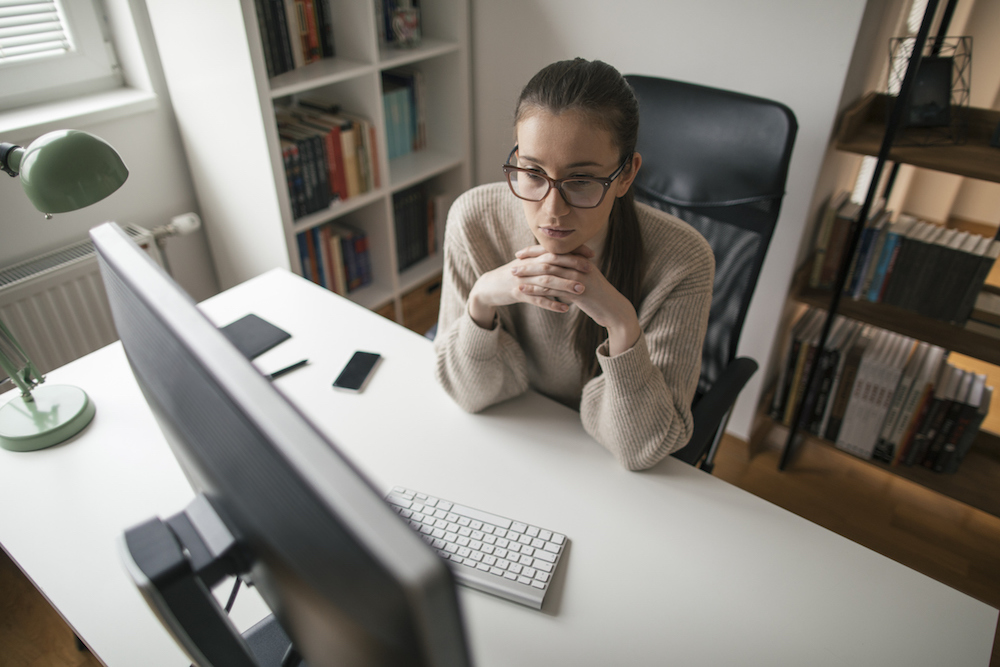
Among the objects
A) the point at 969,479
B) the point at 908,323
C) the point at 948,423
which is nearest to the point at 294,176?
the point at 908,323

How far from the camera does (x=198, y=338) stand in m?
0.48

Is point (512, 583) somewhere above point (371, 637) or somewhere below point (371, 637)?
below

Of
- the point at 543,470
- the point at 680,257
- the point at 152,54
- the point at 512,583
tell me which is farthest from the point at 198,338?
the point at 152,54

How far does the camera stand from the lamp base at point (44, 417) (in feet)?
3.41

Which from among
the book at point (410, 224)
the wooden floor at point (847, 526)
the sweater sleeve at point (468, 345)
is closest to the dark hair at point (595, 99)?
the sweater sleeve at point (468, 345)

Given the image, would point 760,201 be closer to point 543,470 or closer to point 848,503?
point 543,470

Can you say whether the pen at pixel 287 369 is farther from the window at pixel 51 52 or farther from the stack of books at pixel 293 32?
the window at pixel 51 52

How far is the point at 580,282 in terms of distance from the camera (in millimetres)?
980

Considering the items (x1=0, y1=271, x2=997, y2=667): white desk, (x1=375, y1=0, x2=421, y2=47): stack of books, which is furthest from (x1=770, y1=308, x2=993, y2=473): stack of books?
(x1=375, y1=0, x2=421, y2=47): stack of books

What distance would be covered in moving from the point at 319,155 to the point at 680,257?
4.11 ft

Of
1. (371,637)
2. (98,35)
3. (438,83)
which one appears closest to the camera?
(371,637)

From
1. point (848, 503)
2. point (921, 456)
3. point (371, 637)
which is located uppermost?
point (371, 637)

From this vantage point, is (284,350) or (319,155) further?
(319,155)

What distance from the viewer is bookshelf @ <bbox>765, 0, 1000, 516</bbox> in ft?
4.59
